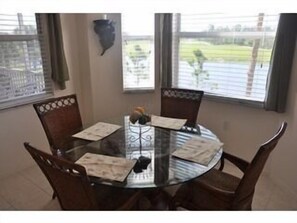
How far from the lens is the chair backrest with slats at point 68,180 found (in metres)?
1.27

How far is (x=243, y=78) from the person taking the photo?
2.79 metres

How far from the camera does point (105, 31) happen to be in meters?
2.95

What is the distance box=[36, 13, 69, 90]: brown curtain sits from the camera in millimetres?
2751

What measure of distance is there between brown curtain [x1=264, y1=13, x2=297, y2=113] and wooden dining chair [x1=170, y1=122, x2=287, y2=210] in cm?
96

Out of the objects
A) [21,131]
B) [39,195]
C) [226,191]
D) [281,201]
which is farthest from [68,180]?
[281,201]

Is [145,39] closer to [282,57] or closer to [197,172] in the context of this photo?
[282,57]

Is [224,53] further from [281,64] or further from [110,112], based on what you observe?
[110,112]

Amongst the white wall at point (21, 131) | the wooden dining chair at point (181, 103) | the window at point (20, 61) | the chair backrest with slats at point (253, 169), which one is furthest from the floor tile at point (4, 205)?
the chair backrest with slats at point (253, 169)

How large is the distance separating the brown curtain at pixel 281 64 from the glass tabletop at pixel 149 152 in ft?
2.93

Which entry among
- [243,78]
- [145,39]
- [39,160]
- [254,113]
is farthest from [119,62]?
[39,160]

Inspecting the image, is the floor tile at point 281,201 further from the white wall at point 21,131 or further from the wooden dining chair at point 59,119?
the white wall at point 21,131

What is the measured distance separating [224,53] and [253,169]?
177cm

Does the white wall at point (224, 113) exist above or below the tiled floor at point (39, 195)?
above

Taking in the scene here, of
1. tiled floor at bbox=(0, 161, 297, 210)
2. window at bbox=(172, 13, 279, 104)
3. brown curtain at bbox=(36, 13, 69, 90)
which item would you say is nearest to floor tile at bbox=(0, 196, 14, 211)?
tiled floor at bbox=(0, 161, 297, 210)
